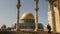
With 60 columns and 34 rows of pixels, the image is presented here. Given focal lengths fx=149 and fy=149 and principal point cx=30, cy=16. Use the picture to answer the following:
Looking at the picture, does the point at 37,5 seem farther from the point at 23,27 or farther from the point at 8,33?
the point at 23,27

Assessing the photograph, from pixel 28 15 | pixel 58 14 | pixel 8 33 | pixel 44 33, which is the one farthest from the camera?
pixel 28 15

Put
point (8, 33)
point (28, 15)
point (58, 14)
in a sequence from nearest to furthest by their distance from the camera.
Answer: point (8, 33) → point (58, 14) → point (28, 15)

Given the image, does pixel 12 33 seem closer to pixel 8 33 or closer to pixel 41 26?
pixel 8 33

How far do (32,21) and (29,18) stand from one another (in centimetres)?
147

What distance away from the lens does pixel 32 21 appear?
4756cm

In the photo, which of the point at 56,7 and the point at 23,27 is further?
the point at 23,27

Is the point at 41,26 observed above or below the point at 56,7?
below

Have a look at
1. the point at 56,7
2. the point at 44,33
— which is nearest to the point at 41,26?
the point at 56,7

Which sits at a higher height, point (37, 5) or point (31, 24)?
point (37, 5)

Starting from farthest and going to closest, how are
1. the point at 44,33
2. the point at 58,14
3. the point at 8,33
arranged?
the point at 58,14 < the point at 44,33 < the point at 8,33

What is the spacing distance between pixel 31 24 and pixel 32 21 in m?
1.03

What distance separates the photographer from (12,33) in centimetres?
1617

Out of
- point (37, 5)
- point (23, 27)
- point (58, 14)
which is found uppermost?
point (37, 5)

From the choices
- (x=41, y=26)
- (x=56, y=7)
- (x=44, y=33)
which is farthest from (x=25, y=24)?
(x=44, y=33)
